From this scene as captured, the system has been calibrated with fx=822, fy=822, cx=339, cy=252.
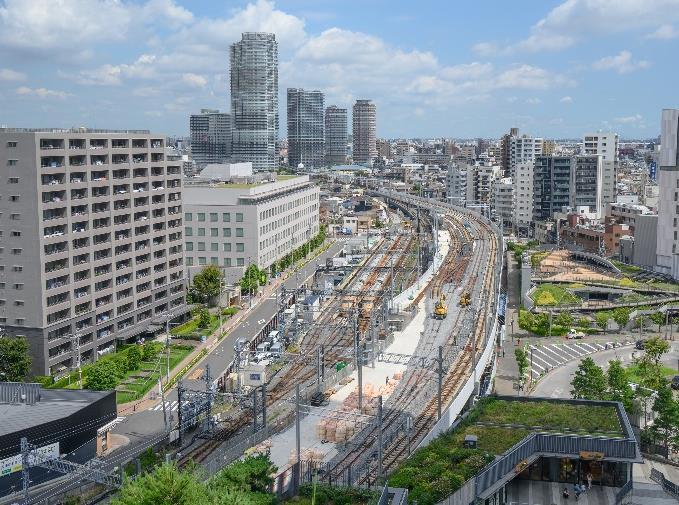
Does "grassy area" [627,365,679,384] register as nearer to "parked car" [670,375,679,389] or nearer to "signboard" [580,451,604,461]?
"parked car" [670,375,679,389]

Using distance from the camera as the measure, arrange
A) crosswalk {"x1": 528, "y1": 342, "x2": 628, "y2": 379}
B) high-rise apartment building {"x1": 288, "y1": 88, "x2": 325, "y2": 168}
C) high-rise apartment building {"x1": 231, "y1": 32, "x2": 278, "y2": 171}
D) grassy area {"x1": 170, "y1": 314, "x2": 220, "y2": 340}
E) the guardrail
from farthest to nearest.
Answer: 1. high-rise apartment building {"x1": 288, "y1": 88, "x2": 325, "y2": 168}
2. high-rise apartment building {"x1": 231, "y1": 32, "x2": 278, "y2": 171}
3. grassy area {"x1": 170, "y1": 314, "x2": 220, "y2": 340}
4. crosswalk {"x1": 528, "y1": 342, "x2": 628, "y2": 379}
5. the guardrail

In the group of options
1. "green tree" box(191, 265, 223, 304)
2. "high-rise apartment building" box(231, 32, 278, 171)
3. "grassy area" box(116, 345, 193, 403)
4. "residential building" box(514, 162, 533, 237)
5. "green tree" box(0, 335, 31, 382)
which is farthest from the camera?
"high-rise apartment building" box(231, 32, 278, 171)

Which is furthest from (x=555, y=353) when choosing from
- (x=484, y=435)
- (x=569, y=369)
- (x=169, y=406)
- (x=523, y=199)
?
(x=523, y=199)

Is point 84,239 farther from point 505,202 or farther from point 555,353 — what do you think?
point 505,202

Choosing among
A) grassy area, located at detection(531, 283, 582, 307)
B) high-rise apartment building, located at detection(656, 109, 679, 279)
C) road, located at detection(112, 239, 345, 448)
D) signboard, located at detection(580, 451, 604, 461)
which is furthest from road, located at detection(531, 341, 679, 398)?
high-rise apartment building, located at detection(656, 109, 679, 279)

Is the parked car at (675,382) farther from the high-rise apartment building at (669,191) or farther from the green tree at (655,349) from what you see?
the high-rise apartment building at (669,191)

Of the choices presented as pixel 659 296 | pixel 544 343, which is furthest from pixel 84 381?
pixel 659 296

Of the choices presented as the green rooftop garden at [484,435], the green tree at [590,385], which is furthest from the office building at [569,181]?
the green rooftop garden at [484,435]

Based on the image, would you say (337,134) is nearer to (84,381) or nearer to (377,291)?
(377,291)
